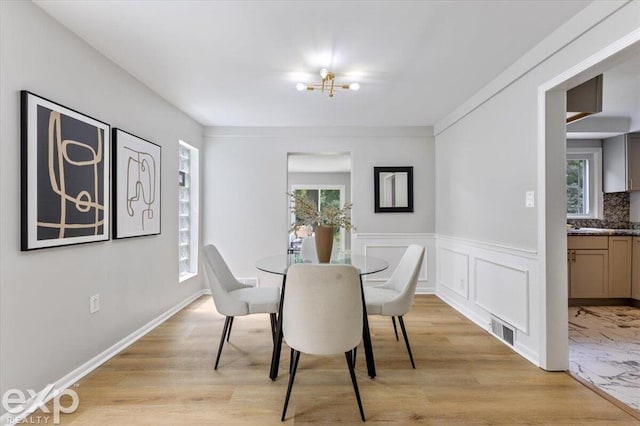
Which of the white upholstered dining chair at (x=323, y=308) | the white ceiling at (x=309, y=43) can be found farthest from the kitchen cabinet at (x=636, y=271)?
the white upholstered dining chair at (x=323, y=308)

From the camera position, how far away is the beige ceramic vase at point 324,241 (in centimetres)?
254

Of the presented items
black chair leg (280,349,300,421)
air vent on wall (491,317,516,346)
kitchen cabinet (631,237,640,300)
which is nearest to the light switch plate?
air vent on wall (491,317,516,346)

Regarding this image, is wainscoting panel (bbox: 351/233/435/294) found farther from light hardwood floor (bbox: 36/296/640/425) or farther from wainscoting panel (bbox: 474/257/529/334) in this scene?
light hardwood floor (bbox: 36/296/640/425)

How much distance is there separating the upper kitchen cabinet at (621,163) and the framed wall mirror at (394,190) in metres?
2.65

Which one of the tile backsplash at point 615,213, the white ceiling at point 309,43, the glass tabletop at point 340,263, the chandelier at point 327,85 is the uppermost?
the white ceiling at point 309,43

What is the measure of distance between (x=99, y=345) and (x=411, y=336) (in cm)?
257

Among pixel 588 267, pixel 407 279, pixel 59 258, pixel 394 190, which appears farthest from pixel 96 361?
pixel 588 267

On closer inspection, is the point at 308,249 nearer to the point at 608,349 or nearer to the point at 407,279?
the point at 407,279

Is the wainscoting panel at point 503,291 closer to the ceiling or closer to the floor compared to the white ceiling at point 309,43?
closer to the floor

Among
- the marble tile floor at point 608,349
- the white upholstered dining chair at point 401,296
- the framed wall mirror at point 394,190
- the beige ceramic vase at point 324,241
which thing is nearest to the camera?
the marble tile floor at point 608,349

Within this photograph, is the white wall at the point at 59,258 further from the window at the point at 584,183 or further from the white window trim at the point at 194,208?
the window at the point at 584,183

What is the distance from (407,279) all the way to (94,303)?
7.78ft

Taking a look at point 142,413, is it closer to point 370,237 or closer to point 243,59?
point 243,59

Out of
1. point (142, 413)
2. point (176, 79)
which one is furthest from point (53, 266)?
point (176, 79)
